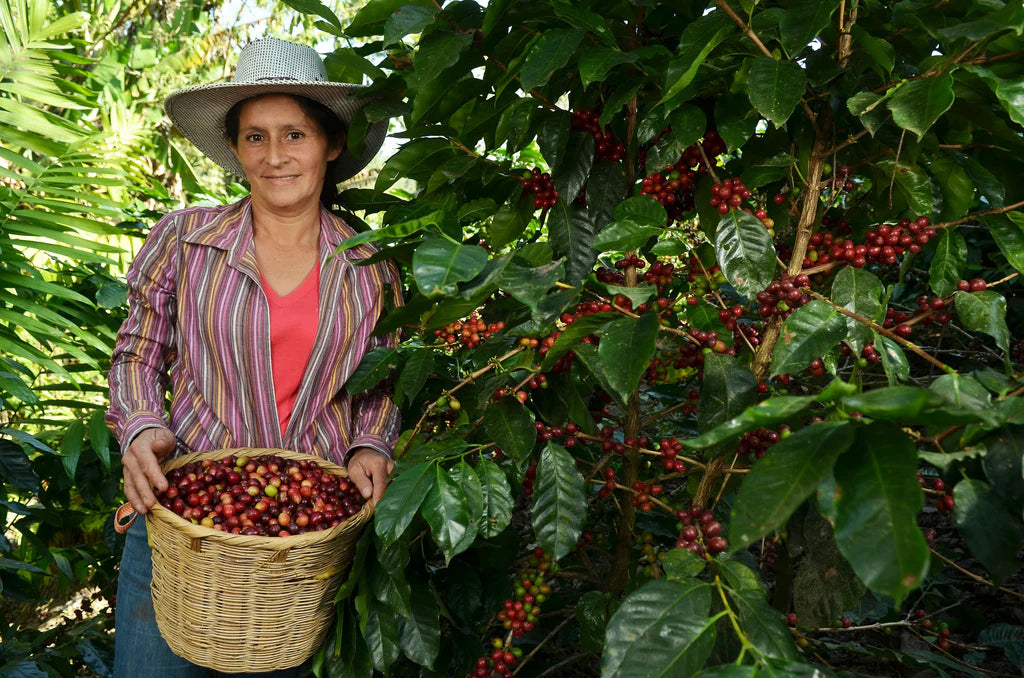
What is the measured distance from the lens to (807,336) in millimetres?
882

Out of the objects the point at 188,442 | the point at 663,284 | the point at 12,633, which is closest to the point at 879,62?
the point at 663,284

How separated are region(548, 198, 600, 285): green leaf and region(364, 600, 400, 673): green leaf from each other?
63 centimetres

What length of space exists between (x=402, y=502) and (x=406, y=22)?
70cm

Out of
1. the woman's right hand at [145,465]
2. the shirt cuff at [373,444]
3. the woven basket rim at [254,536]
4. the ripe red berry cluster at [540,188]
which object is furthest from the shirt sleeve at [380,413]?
the ripe red berry cluster at [540,188]

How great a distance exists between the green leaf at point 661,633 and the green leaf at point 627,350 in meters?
0.22

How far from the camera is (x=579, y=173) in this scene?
1271mm

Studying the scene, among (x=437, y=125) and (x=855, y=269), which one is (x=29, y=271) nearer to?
(x=437, y=125)

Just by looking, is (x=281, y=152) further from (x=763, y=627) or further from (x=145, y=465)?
(x=763, y=627)

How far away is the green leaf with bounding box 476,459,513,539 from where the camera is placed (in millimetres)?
1124

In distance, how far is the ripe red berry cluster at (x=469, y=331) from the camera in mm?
1287

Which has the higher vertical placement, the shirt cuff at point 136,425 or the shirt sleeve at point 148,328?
the shirt sleeve at point 148,328

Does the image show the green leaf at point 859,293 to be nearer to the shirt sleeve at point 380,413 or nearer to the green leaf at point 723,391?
the green leaf at point 723,391

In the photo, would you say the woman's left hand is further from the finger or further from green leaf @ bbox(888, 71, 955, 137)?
green leaf @ bbox(888, 71, 955, 137)

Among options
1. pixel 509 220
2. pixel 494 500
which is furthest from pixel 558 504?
pixel 509 220
